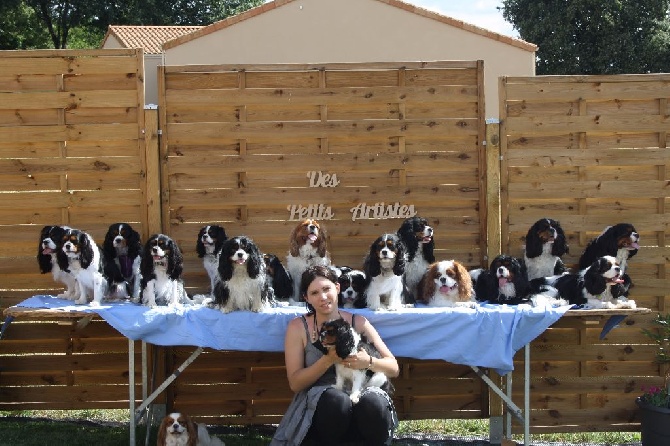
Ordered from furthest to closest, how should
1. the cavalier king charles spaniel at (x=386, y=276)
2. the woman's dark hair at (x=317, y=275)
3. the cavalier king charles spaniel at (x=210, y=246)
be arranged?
the cavalier king charles spaniel at (x=210, y=246) → the cavalier king charles spaniel at (x=386, y=276) → the woman's dark hair at (x=317, y=275)

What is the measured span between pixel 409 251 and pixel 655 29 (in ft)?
78.1

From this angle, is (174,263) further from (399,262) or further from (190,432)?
(399,262)

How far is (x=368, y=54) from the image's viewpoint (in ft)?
53.4

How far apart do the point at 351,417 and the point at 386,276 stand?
1.00 metres

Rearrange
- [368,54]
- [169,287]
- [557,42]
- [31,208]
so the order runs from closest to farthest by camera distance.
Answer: [169,287], [31,208], [368,54], [557,42]

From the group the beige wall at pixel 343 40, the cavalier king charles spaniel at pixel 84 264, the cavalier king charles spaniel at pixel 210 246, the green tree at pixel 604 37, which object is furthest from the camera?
the green tree at pixel 604 37

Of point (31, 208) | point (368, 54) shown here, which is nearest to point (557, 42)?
point (368, 54)

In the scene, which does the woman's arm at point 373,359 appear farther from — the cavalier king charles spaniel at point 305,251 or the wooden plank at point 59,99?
the wooden plank at point 59,99

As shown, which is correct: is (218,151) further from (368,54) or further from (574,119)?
(368,54)

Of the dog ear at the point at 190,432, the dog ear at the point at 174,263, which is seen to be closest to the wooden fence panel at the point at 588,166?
the dog ear at the point at 174,263

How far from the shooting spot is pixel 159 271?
5.00 m

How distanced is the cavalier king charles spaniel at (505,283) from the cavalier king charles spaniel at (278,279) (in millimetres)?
1323

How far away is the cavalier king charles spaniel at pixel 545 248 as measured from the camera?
5.36 metres

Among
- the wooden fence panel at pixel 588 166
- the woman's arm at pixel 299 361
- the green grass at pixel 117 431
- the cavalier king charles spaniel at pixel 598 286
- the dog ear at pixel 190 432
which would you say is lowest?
the green grass at pixel 117 431
